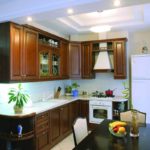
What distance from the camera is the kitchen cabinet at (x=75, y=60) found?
5.27m

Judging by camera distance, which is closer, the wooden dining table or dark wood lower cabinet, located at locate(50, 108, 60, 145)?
the wooden dining table

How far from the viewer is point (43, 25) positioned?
440 cm

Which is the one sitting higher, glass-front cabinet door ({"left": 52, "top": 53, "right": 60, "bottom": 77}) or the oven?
glass-front cabinet door ({"left": 52, "top": 53, "right": 60, "bottom": 77})

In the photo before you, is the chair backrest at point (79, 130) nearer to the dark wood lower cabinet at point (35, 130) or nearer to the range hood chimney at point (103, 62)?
the dark wood lower cabinet at point (35, 130)

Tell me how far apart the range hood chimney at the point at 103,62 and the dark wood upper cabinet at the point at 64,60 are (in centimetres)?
83

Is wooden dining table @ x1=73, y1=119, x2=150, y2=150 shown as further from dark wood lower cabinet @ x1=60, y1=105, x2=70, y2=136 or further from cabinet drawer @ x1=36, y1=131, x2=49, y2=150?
dark wood lower cabinet @ x1=60, y1=105, x2=70, y2=136

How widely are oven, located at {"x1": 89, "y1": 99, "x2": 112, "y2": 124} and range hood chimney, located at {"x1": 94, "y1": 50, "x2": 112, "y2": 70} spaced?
95 centimetres

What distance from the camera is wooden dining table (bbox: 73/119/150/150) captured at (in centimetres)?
Result: 206

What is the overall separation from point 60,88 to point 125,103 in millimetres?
1809

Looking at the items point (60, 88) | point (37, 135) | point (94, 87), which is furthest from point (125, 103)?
point (37, 135)

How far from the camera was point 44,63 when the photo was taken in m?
4.14

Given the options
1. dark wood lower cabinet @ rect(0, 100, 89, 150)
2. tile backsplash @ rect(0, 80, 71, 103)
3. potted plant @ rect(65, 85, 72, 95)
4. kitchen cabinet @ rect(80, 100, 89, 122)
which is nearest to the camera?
dark wood lower cabinet @ rect(0, 100, 89, 150)

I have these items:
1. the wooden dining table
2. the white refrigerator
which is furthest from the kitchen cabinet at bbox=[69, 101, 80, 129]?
the wooden dining table

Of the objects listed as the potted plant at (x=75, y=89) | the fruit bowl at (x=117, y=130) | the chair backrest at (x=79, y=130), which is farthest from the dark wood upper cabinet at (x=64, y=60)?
the fruit bowl at (x=117, y=130)
